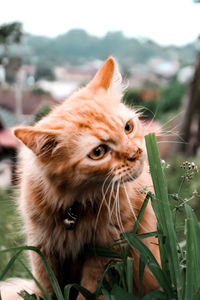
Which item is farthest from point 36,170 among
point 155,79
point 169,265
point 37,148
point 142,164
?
point 155,79

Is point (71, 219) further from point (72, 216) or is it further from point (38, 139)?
point (38, 139)

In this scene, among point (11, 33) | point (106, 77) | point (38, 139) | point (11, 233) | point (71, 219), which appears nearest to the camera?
point (38, 139)

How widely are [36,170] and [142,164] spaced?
320 mm

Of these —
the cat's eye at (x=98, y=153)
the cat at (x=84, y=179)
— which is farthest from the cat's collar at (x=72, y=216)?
the cat's eye at (x=98, y=153)

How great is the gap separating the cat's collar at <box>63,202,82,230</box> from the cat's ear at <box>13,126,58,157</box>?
18cm

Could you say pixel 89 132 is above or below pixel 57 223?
above

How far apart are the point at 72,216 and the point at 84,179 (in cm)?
15

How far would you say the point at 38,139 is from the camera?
94cm

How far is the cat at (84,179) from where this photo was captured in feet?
3.15

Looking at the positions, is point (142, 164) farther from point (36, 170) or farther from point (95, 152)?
point (36, 170)

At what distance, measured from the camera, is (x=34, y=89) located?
1642 centimetres

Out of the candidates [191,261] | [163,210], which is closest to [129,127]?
[163,210]

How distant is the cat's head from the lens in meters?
0.94

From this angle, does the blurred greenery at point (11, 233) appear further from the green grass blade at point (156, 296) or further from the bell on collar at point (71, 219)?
the green grass blade at point (156, 296)
